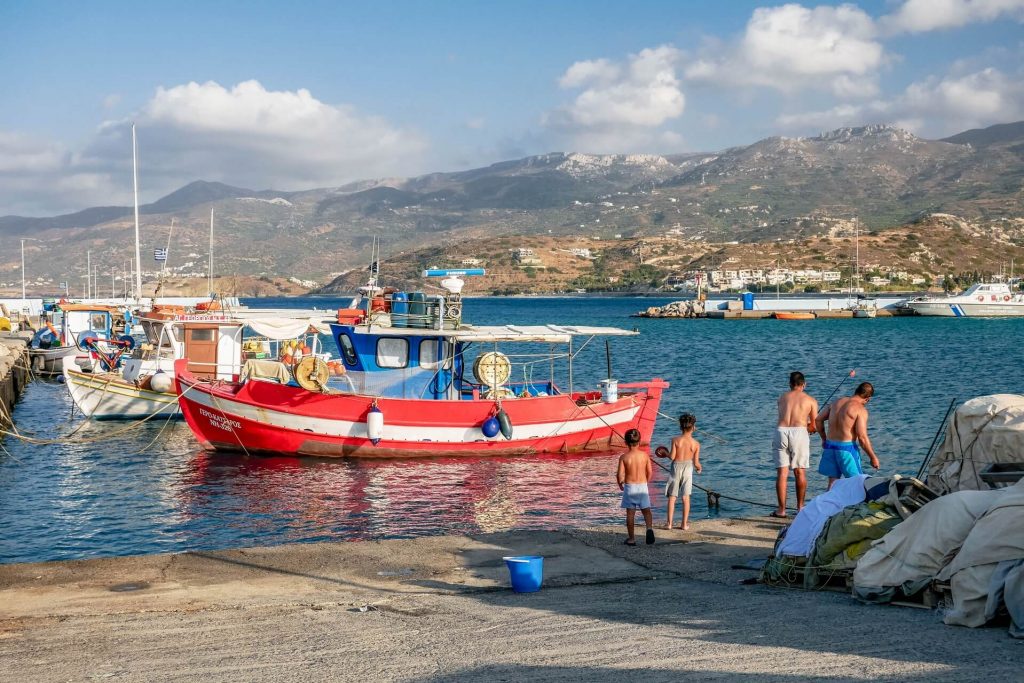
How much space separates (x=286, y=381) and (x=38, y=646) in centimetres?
1557

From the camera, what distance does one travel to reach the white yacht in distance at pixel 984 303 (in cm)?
11150

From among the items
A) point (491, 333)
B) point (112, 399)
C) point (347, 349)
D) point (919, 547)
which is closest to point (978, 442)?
point (919, 547)

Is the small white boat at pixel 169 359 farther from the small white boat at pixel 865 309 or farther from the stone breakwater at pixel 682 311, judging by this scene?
the stone breakwater at pixel 682 311

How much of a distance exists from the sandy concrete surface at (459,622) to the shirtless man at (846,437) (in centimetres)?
141

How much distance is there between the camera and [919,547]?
924 centimetres

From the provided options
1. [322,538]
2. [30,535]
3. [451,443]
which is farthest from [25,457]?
[322,538]

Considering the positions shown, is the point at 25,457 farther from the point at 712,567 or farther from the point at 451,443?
the point at 712,567

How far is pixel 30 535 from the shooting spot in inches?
678

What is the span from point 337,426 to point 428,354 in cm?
268

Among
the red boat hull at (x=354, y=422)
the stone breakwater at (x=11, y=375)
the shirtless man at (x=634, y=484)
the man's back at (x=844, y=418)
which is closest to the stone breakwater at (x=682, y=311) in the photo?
the stone breakwater at (x=11, y=375)

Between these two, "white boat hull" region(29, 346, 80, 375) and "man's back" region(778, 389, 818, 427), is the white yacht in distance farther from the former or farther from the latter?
"man's back" region(778, 389, 818, 427)

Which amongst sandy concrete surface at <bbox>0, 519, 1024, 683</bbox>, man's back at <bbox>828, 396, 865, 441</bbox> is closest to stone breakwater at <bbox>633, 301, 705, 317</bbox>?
man's back at <bbox>828, 396, 865, 441</bbox>

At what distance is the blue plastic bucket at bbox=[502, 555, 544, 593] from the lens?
404 inches

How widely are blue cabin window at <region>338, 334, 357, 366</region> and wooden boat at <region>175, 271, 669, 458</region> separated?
0.09ft
